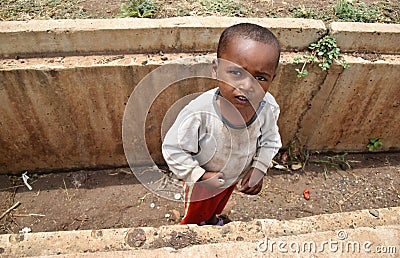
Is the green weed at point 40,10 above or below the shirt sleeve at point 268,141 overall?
above

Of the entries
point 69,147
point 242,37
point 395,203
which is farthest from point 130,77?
point 395,203

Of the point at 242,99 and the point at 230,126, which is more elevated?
the point at 242,99

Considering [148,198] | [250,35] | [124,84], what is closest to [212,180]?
[250,35]

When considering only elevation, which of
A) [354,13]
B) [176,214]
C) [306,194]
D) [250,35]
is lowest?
[176,214]

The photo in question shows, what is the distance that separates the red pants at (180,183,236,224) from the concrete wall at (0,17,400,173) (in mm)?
956

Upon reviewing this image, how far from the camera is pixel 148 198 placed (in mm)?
3066

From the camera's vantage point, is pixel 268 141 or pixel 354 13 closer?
pixel 268 141

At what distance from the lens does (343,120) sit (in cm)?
310

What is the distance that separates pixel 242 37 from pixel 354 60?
1612mm

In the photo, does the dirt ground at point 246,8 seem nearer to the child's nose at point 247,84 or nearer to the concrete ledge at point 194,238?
the child's nose at point 247,84

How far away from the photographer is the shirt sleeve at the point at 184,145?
161 cm

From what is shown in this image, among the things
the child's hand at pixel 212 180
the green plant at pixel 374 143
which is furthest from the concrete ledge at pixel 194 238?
the green plant at pixel 374 143

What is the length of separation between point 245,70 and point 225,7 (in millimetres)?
1866

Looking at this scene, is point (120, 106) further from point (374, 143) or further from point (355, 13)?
point (374, 143)
